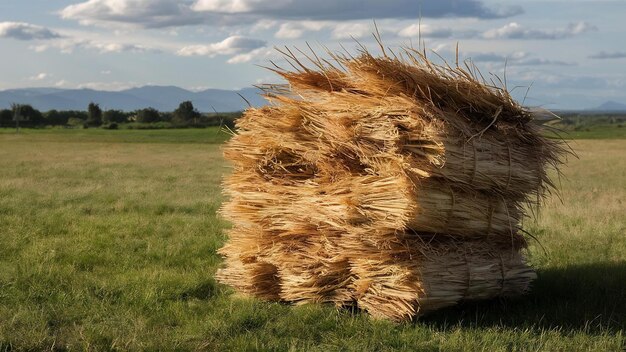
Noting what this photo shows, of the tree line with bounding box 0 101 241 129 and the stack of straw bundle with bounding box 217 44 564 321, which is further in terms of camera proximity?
the tree line with bounding box 0 101 241 129

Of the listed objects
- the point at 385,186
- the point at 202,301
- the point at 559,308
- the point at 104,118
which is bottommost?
the point at 202,301

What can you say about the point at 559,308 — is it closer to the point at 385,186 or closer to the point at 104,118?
the point at 385,186

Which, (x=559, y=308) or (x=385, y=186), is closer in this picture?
(x=385, y=186)

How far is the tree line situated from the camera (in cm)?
7712

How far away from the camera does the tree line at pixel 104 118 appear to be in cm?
7712

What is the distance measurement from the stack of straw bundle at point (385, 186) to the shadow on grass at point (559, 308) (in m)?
0.21

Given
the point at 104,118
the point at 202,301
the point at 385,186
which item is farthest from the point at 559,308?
the point at 104,118

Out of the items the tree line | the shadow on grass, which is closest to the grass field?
the shadow on grass

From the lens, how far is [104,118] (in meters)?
86.8

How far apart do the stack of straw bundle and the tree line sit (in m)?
68.0

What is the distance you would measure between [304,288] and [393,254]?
3.26 feet

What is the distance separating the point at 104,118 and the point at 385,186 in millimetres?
84748

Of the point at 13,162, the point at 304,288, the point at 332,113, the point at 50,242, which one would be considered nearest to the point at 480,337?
the point at 304,288

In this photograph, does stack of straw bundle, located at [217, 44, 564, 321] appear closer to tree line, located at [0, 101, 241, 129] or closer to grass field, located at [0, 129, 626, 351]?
grass field, located at [0, 129, 626, 351]
